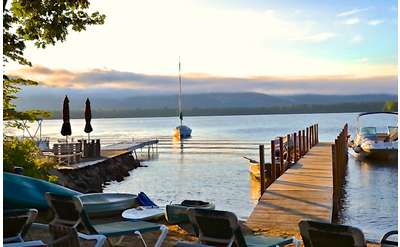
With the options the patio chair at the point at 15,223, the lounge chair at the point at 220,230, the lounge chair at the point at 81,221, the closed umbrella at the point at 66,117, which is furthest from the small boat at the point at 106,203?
the closed umbrella at the point at 66,117

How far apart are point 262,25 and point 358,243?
8400 mm

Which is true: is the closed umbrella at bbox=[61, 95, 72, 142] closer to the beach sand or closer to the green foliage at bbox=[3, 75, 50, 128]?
the green foliage at bbox=[3, 75, 50, 128]

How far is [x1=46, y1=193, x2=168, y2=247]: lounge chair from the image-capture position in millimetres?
5055

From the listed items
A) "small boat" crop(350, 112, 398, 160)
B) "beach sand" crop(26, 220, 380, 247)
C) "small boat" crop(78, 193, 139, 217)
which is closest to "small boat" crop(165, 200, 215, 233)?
"beach sand" crop(26, 220, 380, 247)

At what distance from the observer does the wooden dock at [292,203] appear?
7691mm

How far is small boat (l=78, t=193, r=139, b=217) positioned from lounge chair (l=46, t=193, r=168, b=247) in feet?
8.14

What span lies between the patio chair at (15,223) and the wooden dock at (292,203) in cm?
372

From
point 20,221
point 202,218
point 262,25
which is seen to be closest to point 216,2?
point 202,218

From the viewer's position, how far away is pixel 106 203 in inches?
320

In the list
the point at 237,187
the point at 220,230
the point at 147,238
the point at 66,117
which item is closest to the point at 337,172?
the point at 237,187

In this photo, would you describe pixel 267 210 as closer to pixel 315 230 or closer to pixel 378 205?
pixel 315 230

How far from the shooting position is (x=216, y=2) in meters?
6.65

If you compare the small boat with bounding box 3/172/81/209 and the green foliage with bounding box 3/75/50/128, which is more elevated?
the green foliage with bounding box 3/75/50/128

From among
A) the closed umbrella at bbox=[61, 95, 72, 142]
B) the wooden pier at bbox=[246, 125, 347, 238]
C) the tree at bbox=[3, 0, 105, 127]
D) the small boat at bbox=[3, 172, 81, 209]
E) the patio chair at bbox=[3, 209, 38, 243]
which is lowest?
the wooden pier at bbox=[246, 125, 347, 238]
